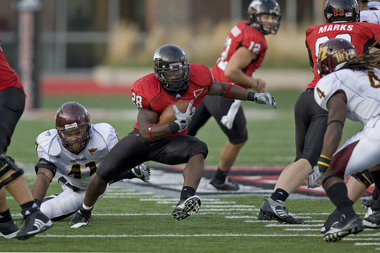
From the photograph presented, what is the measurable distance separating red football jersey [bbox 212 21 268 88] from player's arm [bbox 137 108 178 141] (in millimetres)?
2312

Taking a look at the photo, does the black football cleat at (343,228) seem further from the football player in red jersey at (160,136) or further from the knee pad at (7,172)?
the knee pad at (7,172)

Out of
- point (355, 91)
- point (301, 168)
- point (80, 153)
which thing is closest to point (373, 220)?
point (301, 168)

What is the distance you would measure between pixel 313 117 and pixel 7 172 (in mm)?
2256

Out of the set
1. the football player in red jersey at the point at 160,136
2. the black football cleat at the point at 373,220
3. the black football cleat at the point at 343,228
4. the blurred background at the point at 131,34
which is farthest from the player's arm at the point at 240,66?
the blurred background at the point at 131,34

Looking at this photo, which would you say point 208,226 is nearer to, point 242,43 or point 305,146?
point 305,146

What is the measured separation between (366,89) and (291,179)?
103 centimetres

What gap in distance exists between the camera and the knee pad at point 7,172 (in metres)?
5.30

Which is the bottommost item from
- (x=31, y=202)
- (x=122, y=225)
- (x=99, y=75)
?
(x=99, y=75)

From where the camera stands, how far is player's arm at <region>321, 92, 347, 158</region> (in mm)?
5270

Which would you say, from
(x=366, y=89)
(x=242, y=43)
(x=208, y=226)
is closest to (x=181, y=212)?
(x=208, y=226)

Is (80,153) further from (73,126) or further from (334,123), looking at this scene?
(334,123)

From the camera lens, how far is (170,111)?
19.8ft

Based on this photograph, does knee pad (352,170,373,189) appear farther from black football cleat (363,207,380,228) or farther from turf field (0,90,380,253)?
turf field (0,90,380,253)

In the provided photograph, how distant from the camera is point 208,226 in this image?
6.09 metres
